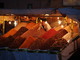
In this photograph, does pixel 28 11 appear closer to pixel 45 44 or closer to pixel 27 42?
pixel 27 42

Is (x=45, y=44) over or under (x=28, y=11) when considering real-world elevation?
under

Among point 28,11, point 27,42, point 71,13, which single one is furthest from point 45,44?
point 28,11

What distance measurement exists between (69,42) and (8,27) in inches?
224

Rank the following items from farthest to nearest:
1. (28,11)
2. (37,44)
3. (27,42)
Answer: (28,11)
(27,42)
(37,44)

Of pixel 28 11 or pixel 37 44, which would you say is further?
pixel 28 11

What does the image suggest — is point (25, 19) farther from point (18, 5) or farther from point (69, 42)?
point (18, 5)

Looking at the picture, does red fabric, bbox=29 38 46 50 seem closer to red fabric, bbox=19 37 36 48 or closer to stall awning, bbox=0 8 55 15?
red fabric, bbox=19 37 36 48

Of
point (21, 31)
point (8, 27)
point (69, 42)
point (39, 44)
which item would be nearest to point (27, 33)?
point (21, 31)

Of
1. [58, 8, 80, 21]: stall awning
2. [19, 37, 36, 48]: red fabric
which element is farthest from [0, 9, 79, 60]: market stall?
[58, 8, 80, 21]: stall awning

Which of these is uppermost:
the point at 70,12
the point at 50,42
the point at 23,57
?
the point at 70,12

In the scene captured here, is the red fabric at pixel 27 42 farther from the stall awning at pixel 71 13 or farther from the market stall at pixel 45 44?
the stall awning at pixel 71 13

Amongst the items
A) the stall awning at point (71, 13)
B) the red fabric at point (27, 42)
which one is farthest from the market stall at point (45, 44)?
the stall awning at point (71, 13)

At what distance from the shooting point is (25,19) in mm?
13188

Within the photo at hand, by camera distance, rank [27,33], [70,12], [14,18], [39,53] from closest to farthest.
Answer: [39,53], [70,12], [27,33], [14,18]
